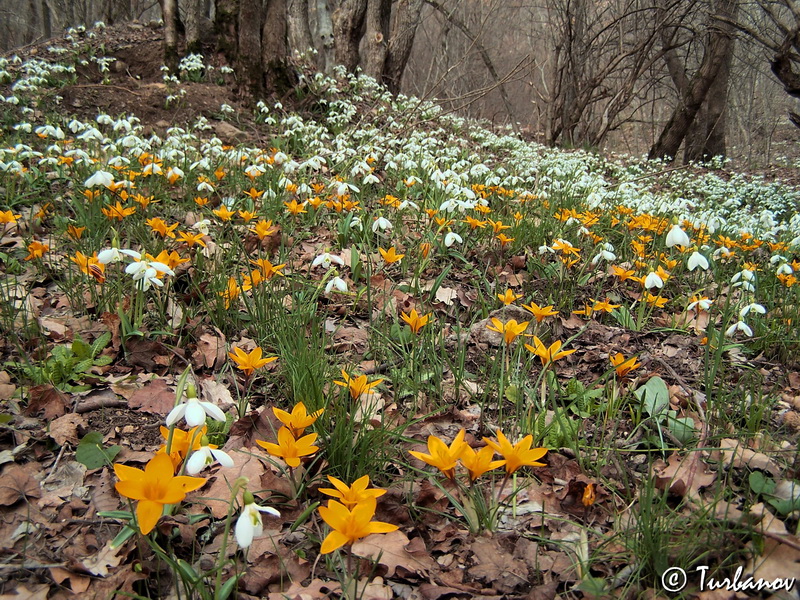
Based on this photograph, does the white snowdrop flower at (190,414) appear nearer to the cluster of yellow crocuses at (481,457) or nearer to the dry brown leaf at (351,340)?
the cluster of yellow crocuses at (481,457)

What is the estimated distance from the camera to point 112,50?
7.71 meters

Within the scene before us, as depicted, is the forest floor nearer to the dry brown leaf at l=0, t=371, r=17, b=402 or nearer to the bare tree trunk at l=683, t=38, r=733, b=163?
the dry brown leaf at l=0, t=371, r=17, b=402

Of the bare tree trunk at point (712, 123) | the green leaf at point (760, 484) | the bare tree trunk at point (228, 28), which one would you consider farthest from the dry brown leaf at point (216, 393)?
the bare tree trunk at point (712, 123)

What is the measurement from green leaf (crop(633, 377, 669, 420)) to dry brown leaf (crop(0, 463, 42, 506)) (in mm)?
1983

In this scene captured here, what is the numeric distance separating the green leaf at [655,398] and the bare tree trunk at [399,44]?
992 centimetres

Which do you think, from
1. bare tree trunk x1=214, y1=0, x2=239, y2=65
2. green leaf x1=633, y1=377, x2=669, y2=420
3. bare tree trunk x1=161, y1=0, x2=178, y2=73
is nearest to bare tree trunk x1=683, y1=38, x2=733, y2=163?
bare tree trunk x1=214, y1=0, x2=239, y2=65

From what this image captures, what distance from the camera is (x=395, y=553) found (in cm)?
136

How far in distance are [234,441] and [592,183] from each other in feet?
16.3

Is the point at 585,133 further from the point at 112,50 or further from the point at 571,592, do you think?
the point at 571,592

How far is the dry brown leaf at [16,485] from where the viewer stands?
1.42 meters

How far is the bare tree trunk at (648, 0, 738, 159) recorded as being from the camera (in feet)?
34.2

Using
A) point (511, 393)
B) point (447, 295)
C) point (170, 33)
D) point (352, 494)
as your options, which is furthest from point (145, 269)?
point (170, 33)

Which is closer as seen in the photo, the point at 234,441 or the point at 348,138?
the point at 234,441

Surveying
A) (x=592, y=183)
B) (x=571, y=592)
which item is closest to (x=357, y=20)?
(x=592, y=183)
